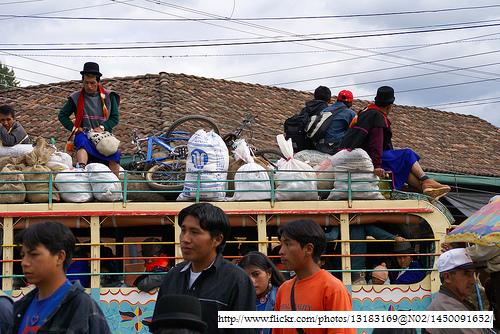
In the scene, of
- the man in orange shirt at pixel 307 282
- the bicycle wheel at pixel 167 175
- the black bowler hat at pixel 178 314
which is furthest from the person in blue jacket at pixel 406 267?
the black bowler hat at pixel 178 314

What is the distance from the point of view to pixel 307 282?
4879 mm

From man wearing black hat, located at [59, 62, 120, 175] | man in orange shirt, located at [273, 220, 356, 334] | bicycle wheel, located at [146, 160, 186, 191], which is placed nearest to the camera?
man in orange shirt, located at [273, 220, 356, 334]

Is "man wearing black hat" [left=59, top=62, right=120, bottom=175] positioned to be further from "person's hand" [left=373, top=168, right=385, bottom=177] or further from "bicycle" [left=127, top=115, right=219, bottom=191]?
"person's hand" [left=373, top=168, right=385, bottom=177]

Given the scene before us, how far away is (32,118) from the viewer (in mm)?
19734

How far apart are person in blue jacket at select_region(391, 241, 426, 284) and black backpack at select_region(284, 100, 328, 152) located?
179cm

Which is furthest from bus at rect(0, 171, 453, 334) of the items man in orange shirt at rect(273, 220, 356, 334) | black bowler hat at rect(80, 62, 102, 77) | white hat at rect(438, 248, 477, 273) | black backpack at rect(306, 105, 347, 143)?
man in orange shirt at rect(273, 220, 356, 334)

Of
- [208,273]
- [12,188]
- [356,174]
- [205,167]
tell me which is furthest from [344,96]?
[208,273]

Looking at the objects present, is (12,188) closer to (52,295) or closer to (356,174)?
(356,174)

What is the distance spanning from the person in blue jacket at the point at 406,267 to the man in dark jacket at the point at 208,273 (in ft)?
17.8

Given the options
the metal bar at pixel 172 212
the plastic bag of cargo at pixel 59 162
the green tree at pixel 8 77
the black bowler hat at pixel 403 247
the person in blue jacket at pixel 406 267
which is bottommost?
the person in blue jacket at pixel 406 267

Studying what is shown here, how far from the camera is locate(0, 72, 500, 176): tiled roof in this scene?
18531 millimetres

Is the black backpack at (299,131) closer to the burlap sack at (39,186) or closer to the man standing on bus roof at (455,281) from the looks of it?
the burlap sack at (39,186)

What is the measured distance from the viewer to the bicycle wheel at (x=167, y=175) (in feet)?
34.4

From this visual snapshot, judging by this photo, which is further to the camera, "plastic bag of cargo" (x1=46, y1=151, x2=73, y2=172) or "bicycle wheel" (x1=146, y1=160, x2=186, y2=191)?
"bicycle wheel" (x1=146, y1=160, x2=186, y2=191)
